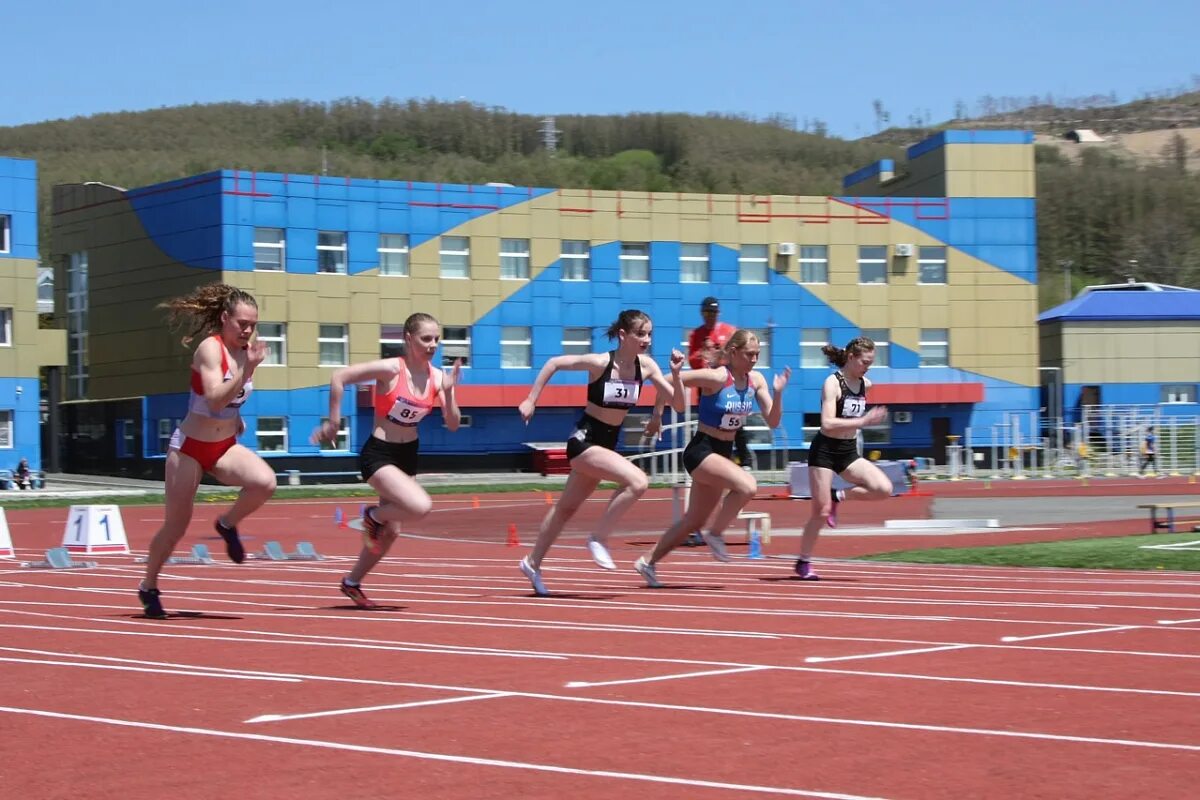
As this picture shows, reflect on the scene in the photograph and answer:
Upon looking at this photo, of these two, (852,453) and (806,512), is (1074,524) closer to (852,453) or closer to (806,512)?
(806,512)

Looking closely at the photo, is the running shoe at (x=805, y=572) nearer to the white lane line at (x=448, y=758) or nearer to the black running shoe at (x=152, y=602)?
the black running shoe at (x=152, y=602)

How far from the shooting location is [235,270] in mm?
61719

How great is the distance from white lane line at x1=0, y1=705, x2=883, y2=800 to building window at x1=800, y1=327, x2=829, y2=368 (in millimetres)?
64255

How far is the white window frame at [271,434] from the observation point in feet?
205

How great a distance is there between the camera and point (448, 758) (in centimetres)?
623

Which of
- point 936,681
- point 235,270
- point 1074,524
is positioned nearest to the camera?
point 936,681

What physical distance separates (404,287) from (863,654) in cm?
5731

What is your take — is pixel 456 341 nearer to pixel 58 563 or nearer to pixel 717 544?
pixel 58 563

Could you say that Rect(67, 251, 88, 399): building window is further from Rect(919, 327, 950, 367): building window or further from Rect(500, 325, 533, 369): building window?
Rect(919, 327, 950, 367): building window

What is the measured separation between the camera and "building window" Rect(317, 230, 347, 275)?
6406cm

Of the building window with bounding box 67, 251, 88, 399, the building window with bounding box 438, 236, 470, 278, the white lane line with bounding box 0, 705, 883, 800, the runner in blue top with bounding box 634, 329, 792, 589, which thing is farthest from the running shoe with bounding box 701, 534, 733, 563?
the building window with bounding box 67, 251, 88, 399

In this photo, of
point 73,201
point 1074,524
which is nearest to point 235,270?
point 73,201

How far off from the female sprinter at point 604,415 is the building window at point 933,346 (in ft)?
196

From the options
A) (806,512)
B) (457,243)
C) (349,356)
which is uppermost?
(457,243)
